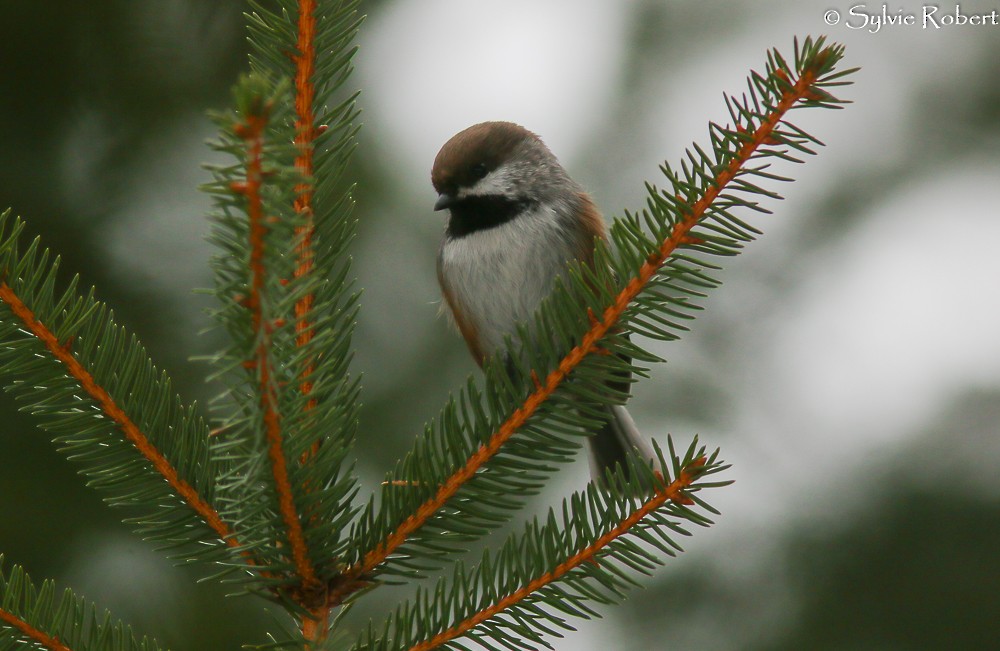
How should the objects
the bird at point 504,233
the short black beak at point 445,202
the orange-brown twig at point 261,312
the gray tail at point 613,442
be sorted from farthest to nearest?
the gray tail at point 613,442 < the bird at point 504,233 < the short black beak at point 445,202 < the orange-brown twig at point 261,312

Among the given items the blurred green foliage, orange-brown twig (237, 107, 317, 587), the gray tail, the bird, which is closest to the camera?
orange-brown twig (237, 107, 317, 587)

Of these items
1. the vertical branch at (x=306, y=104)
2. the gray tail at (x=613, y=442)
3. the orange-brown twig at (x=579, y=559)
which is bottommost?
the gray tail at (x=613, y=442)

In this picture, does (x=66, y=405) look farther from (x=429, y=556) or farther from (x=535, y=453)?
(x=535, y=453)

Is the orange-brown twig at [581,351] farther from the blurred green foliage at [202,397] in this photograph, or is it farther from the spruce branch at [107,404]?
the blurred green foliage at [202,397]

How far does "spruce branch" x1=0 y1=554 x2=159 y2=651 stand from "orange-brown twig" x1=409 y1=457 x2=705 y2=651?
42 centimetres

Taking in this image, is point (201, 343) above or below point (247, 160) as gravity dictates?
below

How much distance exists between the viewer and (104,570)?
2.82 meters

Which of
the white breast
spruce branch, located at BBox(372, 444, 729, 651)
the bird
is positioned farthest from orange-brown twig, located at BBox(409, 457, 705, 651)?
the white breast

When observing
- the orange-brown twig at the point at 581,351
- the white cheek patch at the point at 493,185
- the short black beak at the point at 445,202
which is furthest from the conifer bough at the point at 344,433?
the white cheek patch at the point at 493,185

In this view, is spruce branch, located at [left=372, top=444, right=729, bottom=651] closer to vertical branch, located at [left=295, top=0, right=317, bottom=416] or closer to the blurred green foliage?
vertical branch, located at [left=295, top=0, right=317, bottom=416]

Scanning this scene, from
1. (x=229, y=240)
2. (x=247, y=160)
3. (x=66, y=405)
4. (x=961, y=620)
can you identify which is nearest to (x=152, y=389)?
(x=66, y=405)

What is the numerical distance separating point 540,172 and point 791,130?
1.93 meters

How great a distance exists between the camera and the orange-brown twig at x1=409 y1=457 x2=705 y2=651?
4.45 ft

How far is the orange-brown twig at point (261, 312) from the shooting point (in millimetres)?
967
